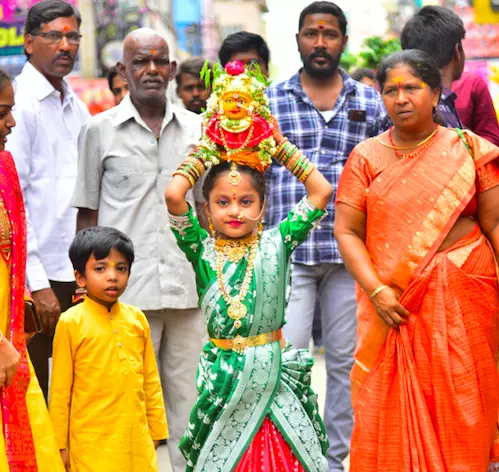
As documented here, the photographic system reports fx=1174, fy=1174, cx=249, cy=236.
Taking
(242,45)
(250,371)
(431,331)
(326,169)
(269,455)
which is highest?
(242,45)

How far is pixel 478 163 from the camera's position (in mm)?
5770

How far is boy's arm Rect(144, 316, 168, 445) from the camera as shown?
6098 mm

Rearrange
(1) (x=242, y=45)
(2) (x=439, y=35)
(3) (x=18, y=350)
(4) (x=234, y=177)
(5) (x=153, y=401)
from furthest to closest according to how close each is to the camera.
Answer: (1) (x=242, y=45), (2) (x=439, y=35), (5) (x=153, y=401), (4) (x=234, y=177), (3) (x=18, y=350)

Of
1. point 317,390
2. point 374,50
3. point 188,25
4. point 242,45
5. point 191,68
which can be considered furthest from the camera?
point 188,25

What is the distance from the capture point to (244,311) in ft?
17.7

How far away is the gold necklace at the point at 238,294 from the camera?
5406 mm

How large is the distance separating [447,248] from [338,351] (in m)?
1.39

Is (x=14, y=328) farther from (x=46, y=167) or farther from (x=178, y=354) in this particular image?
(x=46, y=167)

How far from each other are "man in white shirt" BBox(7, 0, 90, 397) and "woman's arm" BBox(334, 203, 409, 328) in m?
1.67

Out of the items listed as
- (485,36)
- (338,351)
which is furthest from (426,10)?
(485,36)

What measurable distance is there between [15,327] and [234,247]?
1.07 metres

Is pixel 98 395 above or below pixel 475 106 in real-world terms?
below

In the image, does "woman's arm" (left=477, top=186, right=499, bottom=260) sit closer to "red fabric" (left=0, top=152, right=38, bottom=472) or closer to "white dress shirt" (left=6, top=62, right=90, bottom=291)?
"red fabric" (left=0, top=152, right=38, bottom=472)

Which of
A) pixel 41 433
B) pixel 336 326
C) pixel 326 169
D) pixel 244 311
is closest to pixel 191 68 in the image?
pixel 326 169
